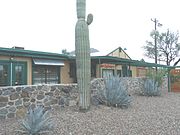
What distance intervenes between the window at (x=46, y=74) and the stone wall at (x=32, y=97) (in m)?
5.82

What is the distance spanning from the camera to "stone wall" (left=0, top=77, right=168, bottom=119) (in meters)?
8.88

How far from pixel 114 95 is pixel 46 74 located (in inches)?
309

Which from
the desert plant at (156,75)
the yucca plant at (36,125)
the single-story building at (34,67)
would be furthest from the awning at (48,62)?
the yucca plant at (36,125)

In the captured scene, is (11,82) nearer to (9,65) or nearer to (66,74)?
(9,65)

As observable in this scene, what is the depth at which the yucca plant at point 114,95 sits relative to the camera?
1077 cm

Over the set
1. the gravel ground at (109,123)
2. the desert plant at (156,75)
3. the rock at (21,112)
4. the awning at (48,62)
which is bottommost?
the gravel ground at (109,123)

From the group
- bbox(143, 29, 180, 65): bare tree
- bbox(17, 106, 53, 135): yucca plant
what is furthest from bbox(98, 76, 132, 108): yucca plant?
bbox(143, 29, 180, 65): bare tree

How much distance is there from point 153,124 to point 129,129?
39.3 inches

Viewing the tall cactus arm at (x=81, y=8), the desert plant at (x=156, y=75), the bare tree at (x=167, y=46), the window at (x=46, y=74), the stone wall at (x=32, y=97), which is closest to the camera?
the stone wall at (x=32, y=97)

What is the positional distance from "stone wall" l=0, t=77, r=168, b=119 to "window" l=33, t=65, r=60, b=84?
5.82 metres

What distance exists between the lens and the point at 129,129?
23.9 ft

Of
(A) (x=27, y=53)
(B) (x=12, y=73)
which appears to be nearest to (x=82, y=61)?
(A) (x=27, y=53)

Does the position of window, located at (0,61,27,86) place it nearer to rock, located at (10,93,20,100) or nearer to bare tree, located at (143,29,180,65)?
rock, located at (10,93,20,100)

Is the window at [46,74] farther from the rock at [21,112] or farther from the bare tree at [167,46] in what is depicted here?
the bare tree at [167,46]
